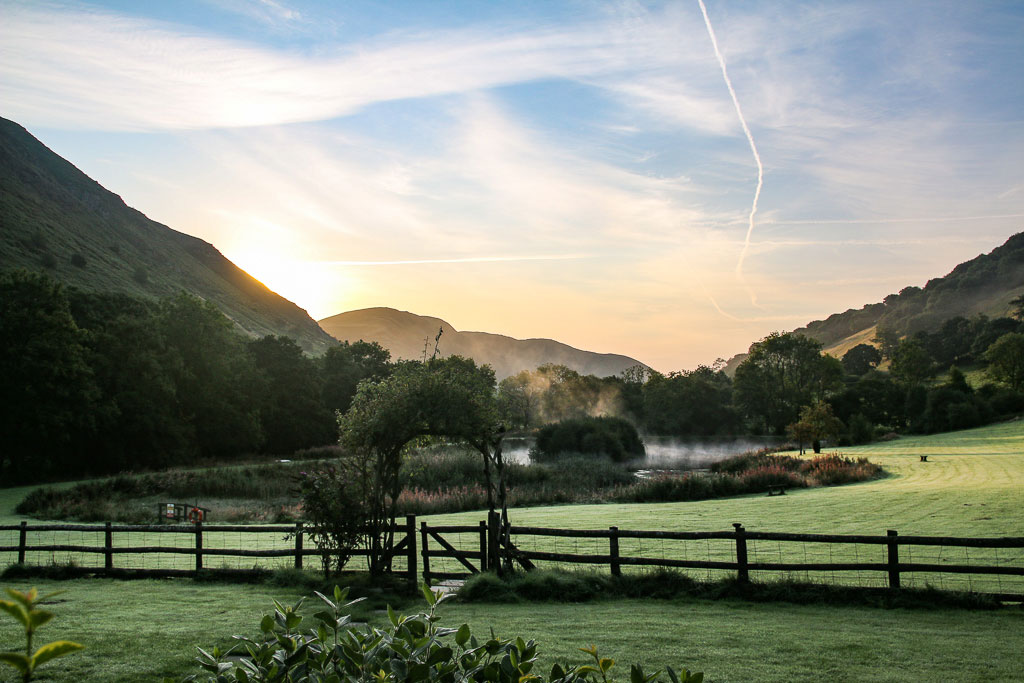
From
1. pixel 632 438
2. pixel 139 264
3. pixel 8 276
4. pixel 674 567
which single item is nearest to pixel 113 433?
A: pixel 8 276

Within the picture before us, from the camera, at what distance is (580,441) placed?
157 ft

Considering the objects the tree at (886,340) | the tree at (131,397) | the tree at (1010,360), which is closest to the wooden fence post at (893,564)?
the tree at (131,397)

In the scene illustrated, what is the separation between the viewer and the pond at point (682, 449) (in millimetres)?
49659

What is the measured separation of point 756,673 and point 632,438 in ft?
149

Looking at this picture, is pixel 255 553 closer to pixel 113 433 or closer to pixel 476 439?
pixel 476 439

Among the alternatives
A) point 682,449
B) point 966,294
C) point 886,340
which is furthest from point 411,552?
point 966,294

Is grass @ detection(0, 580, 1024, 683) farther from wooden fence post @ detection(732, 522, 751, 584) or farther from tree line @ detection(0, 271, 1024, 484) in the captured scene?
tree line @ detection(0, 271, 1024, 484)

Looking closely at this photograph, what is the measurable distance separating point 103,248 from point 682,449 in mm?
98304

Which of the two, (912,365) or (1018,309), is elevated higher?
(1018,309)

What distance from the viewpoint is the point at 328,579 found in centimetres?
1269

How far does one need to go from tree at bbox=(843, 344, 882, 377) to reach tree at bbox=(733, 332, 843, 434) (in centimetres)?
4374

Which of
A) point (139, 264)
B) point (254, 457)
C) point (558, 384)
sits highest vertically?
point (139, 264)

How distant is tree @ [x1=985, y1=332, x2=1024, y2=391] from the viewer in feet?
228

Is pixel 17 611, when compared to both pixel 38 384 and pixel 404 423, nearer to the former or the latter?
pixel 404 423
